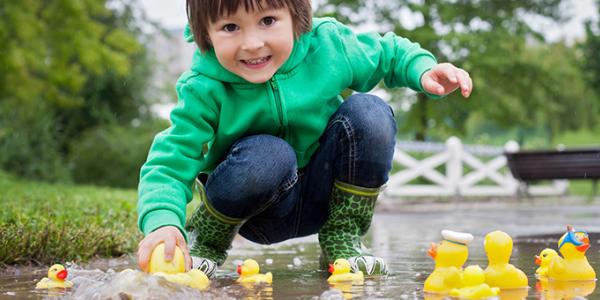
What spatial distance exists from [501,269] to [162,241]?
1003 mm

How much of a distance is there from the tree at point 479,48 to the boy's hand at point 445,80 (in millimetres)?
13680

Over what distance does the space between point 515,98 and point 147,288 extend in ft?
55.0

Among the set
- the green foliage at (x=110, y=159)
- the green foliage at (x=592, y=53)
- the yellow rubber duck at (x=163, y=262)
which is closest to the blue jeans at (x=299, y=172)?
the yellow rubber duck at (x=163, y=262)

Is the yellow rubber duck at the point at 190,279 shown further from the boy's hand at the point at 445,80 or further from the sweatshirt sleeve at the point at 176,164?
the boy's hand at the point at 445,80

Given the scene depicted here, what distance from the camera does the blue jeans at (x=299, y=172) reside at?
264cm

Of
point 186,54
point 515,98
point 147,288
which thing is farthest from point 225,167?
point 186,54

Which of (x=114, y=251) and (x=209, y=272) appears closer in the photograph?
(x=209, y=272)

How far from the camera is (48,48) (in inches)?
499

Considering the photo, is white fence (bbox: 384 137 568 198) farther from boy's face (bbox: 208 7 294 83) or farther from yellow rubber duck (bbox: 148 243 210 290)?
yellow rubber duck (bbox: 148 243 210 290)

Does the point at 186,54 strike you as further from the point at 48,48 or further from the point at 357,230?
the point at 357,230

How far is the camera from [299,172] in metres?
3.00

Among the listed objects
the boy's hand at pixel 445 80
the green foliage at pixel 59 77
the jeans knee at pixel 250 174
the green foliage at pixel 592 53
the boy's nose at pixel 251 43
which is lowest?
the jeans knee at pixel 250 174

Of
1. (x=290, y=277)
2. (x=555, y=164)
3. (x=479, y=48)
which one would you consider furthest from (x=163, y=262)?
(x=479, y=48)

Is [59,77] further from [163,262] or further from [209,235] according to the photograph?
[163,262]
